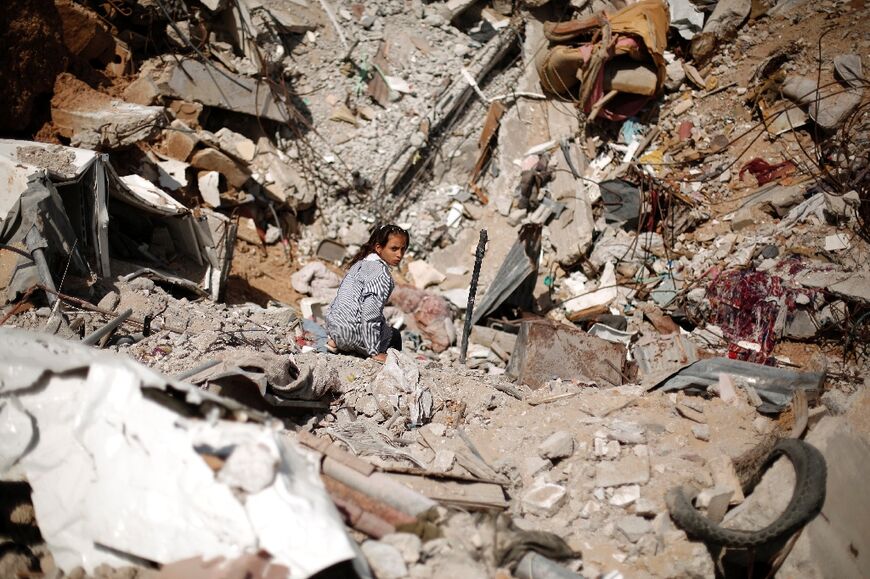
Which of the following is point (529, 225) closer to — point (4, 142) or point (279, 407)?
point (279, 407)

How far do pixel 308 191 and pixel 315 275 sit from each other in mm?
1358

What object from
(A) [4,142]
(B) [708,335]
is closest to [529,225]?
(B) [708,335]

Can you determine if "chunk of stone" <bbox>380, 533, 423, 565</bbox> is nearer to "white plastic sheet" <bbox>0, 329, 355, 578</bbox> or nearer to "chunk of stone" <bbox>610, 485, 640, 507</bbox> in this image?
"white plastic sheet" <bbox>0, 329, 355, 578</bbox>

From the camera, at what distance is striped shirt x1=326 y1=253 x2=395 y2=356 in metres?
4.35

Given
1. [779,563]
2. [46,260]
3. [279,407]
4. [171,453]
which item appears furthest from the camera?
[46,260]

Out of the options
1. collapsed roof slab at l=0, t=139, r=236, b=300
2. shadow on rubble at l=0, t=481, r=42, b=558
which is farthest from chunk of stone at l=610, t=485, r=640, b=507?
collapsed roof slab at l=0, t=139, r=236, b=300

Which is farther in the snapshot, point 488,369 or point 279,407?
point 488,369

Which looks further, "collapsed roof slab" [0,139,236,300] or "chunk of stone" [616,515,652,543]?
"collapsed roof slab" [0,139,236,300]

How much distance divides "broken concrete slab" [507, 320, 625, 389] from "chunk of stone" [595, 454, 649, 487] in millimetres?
1429

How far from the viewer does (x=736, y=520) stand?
276cm

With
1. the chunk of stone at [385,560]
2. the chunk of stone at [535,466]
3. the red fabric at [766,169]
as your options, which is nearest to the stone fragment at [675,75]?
the red fabric at [766,169]

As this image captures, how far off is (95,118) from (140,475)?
454cm

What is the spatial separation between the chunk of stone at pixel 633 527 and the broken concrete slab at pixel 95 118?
528 cm

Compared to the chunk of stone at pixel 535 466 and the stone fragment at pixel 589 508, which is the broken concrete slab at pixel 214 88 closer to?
the chunk of stone at pixel 535 466
